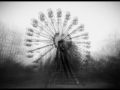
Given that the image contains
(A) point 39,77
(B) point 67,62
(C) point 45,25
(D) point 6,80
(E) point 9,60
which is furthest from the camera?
(E) point 9,60

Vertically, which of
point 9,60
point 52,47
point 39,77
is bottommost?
point 39,77

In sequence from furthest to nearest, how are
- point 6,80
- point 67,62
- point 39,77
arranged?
1. point 39,77
2. point 6,80
3. point 67,62

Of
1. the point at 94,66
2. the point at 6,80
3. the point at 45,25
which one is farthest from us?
the point at 94,66

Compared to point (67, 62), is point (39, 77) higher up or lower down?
lower down

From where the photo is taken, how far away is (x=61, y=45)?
9.62m

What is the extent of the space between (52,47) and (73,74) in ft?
16.3

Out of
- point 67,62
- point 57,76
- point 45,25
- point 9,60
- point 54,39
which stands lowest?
point 57,76

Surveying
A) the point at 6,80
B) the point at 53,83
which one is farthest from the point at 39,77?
the point at 6,80

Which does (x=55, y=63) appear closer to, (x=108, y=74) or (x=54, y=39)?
(x=54, y=39)

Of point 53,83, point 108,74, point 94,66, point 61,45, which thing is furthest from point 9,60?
point 108,74

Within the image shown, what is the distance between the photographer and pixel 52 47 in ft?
32.1

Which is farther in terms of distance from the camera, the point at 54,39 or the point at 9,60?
the point at 9,60

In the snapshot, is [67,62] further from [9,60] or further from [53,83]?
[9,60]

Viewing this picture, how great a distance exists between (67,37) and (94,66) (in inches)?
434
